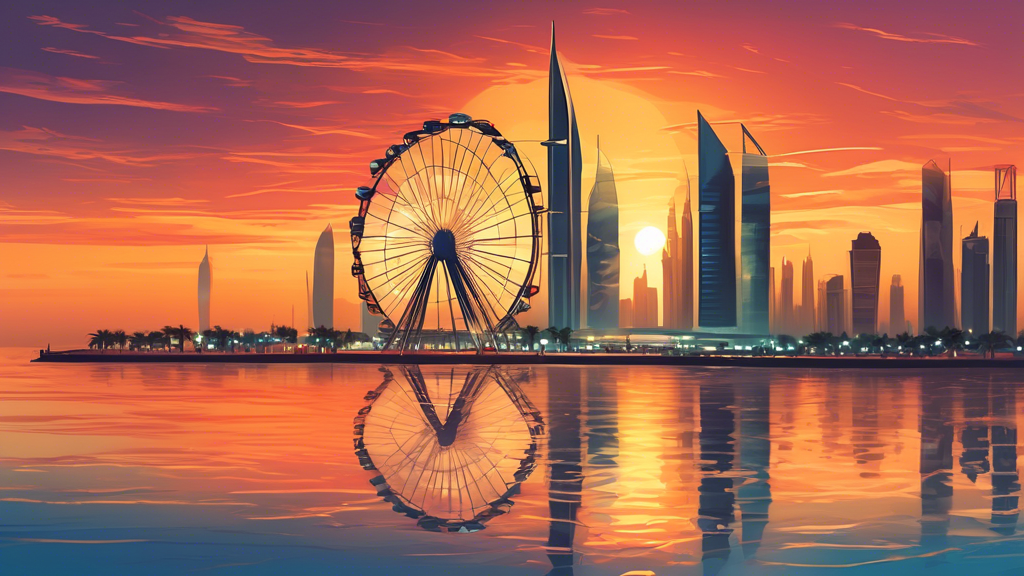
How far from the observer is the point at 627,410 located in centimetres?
5047

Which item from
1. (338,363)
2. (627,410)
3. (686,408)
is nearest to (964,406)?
(686,408)

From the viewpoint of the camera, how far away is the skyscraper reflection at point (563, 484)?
16562 millimetres

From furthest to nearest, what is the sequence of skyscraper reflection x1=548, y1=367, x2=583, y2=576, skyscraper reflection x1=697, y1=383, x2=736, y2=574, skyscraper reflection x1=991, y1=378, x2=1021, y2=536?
skyscraper reflection x1=991, y1=378, x2=1021, y2=536 → skyscraper reflection x1=697, y1=383, x2=736, y2=574 → skyscraper reflection x1=548, y1=367, x2=583, y2=576

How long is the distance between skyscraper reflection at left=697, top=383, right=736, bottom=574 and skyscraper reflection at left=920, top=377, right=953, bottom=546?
3910 millimetres

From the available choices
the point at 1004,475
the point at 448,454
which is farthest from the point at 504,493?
the point at 1004,475

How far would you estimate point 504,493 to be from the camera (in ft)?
74.3

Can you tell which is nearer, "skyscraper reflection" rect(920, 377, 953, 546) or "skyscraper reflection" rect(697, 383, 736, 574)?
"skyscraper reflection" rect(697, 383, 736, 574)

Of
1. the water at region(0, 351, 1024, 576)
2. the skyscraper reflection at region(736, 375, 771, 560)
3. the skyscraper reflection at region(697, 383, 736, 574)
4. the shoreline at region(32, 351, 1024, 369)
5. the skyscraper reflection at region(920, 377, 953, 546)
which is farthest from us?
the shoreline at region(32, 351, 1024, 369)

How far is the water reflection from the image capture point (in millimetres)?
21016

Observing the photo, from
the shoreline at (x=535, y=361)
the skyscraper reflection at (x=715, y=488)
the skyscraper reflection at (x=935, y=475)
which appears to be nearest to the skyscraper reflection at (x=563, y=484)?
the skyscraper reflection at (x=715, y=488)

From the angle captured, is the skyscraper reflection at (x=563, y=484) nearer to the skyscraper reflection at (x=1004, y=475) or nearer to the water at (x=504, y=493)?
the water at (x=504, y=493)

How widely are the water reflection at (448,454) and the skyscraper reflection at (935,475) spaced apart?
29.2 ft

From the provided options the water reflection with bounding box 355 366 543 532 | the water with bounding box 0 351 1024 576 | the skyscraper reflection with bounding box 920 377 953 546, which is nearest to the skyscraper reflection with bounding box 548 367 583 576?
the water with bounding box 0 351 1024 576

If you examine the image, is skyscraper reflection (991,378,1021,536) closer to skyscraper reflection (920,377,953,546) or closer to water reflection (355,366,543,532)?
skyscraper reflection (920,377,953,546)
